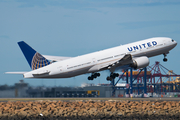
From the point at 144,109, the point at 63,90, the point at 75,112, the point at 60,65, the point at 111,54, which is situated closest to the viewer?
the point at 75,112

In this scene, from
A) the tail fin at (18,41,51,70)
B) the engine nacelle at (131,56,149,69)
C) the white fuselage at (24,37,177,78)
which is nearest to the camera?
the white fuselage at (24,37,177,78)

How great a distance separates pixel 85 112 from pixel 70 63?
27961 mm

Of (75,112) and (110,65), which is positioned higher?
(110,65)

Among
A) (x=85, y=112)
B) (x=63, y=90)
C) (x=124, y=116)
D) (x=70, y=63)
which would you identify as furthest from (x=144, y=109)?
(x=63, y=90)

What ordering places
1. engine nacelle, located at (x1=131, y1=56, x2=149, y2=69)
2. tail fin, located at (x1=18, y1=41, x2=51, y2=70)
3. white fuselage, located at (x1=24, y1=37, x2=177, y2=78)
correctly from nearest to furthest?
white fuselage, located at (x1=24, y1=37, x2=177, y2=78)
tail fin, located at (x1=18, y1=41, x2=51, y2=70)
engine nacelle, located at (x1=131, y1=56, x2=149, y2=69)

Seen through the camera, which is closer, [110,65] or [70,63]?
[70,63]

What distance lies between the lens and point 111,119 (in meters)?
27.6

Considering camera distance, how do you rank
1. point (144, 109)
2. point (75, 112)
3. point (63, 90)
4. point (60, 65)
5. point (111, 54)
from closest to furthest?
point (75, 112) < point (144, 109) < point (60, 65) < point (111, 54) < point (63, 90)

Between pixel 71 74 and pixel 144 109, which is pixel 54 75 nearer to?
pixel 71 74

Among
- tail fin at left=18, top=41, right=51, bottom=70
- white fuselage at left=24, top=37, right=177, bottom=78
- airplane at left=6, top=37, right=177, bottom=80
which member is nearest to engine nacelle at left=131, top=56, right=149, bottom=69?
airplane at left=6, top=37, right=177, bottom=80

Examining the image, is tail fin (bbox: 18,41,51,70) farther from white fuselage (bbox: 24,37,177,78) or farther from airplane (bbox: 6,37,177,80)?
white fuselage (bbox: 24,37,177,78)

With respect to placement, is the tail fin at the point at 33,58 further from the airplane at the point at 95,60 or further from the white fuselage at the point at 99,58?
the white fuselage at the point at 99,58

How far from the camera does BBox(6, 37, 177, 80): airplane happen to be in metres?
54.8

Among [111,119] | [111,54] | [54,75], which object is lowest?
[111,119]
